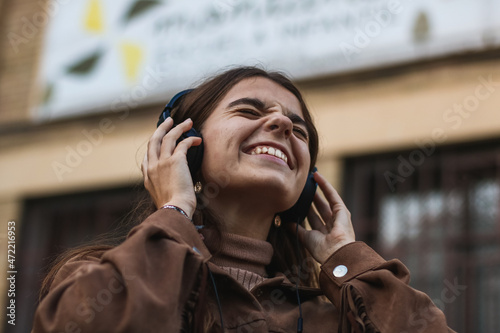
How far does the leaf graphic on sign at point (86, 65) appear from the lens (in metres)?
6.97

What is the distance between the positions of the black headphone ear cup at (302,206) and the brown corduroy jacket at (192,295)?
229 mm

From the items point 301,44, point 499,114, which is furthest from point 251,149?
point 301,44

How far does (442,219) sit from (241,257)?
3.03m

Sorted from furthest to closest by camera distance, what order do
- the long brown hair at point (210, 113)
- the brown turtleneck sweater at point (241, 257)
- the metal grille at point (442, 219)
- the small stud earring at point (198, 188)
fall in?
the metal grille at point (442, 219)
the long brown hair at point (210, 113)
the small stud earring at point (198, 188)
the brown turtleneck sweater at point (241, 257)

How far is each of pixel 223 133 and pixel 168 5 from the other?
4.38 meters

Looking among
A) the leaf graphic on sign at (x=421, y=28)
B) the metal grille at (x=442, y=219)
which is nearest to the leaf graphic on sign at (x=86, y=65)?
the metal grille at (x=442, y=219)

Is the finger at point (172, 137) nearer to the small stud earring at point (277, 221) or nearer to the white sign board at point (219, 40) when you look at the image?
the small stud earring at point (277, 221)

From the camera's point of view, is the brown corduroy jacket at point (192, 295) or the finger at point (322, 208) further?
the finger at point (322, 208)

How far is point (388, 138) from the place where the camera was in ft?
18.8

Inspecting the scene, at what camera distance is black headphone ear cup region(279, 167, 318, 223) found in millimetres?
2836

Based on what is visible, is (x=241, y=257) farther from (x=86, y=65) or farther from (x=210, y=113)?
(x=86, y=65)

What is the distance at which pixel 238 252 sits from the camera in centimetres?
255

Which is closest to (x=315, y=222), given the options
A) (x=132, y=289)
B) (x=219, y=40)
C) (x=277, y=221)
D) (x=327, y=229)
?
(x=327, y=229)

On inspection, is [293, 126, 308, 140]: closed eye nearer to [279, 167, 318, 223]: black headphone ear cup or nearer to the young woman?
the young woman
